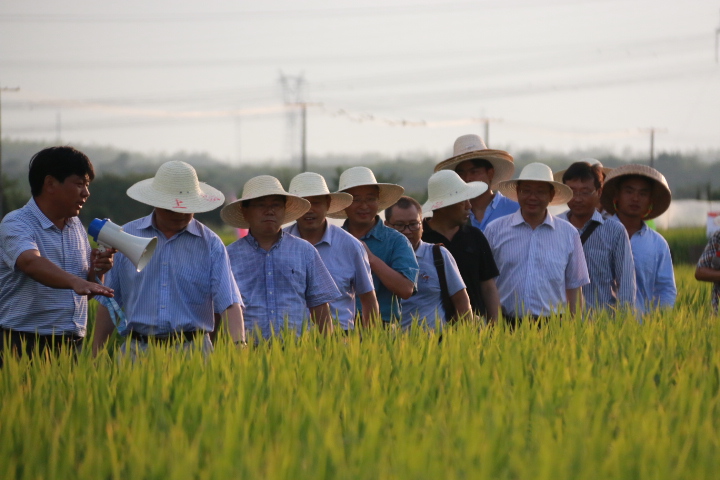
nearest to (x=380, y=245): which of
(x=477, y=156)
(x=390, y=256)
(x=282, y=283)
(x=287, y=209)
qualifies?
(x=390, y=256)

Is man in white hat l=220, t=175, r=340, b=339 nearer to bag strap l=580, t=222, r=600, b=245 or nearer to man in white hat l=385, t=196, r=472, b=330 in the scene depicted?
man in white hat l=385, t=196, r=472, b=330

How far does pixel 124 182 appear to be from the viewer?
3922 cm

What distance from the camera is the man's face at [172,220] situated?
430 cm

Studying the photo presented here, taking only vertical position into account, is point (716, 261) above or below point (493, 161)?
below

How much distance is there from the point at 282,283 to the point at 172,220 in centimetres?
64

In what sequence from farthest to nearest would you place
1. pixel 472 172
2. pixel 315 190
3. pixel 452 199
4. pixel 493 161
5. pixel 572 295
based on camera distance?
pixel 493 161
pixel 472 172
pixel 572 295
pixel 452 199
pixel 315 190

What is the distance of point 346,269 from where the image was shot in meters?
4.88

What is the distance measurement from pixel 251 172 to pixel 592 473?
41109mm

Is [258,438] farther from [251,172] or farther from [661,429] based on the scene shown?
[251,172]

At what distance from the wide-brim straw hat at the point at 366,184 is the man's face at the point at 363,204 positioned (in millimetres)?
36

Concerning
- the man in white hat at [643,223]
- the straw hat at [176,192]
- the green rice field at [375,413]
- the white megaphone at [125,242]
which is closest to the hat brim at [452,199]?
the man in white hat at [643,223]

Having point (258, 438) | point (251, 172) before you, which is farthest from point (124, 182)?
point (258, 438)

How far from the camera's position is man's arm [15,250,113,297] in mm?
3865

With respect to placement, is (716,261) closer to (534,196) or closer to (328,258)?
(534,196)
